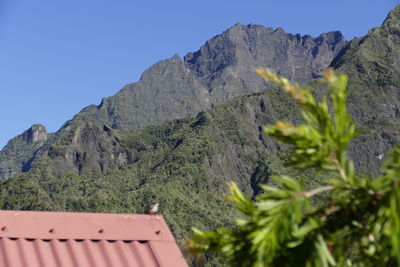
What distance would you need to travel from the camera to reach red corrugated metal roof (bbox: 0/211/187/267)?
12.9ft

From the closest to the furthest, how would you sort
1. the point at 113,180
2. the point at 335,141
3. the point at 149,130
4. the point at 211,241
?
the point at 335,141 < the point at 211,241 < the point at 113,180 < the point at 149,130

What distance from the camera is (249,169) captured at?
4345 inches

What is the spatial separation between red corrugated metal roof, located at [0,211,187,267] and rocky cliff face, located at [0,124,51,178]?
175441 millimetres

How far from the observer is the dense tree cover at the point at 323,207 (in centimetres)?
182

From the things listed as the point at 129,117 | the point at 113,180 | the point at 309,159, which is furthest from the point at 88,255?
the point at 129,117

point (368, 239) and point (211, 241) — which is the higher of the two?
point (211, 241)

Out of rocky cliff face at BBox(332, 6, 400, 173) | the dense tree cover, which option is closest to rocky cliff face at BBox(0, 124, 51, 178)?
rocky cliff face at BBox(332, 6, 400, 173)

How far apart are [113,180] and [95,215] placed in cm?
10304

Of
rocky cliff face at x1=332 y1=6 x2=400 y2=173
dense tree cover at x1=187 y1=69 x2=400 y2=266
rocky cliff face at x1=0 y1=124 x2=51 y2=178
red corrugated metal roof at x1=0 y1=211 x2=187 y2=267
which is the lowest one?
dense tree cover at x1=187 y1=69 x2=400 y2=266

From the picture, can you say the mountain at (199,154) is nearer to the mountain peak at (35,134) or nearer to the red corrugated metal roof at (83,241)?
the mountain peak at (35,134)

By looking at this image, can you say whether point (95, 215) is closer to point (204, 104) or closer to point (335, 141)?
point (335, 141)

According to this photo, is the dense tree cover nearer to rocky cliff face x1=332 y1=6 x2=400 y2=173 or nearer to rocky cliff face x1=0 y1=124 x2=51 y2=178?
rocky cliff face x1=332 y1=6 x2=400 y2=173

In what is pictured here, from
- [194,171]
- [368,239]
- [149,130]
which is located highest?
[149,130]

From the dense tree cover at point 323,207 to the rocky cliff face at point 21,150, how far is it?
178 m
